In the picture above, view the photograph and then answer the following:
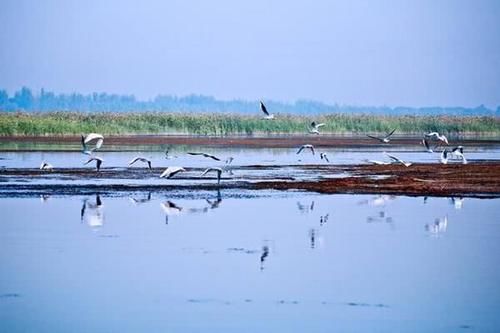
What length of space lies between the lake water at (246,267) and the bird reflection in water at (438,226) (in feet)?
0.12

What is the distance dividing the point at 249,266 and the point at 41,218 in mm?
7122

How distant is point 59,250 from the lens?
17.7 m

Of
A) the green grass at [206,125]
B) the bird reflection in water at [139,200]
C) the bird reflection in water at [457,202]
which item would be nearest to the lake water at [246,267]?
the bird reflection in water at [457,202]

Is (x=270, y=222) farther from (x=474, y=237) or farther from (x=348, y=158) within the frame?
(x=348, y=158)

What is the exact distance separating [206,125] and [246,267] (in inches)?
2519

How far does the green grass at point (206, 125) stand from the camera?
6794cm

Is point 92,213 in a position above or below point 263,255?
above

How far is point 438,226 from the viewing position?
2130 centimetres

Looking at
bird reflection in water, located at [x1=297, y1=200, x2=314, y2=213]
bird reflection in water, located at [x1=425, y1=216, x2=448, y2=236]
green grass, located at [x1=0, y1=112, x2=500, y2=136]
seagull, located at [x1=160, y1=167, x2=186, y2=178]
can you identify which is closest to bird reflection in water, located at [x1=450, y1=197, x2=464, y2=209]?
bird reflection in water, located at [x1=425, y1=216, x2=448, y2=236]

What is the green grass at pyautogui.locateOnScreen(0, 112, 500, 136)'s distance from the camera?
67.9 metres

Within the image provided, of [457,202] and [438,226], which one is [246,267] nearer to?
[438,226]

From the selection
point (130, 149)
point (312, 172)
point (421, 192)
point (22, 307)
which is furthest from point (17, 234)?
point (130, 149)

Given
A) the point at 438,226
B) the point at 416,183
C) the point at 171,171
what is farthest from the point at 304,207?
the point at 416,183

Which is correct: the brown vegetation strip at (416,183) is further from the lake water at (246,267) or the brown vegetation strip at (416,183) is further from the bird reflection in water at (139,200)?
the bird reflection in water at (139,200)
